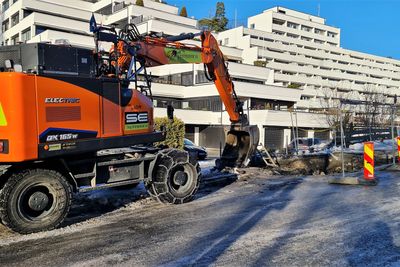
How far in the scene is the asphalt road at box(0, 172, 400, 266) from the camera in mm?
5434

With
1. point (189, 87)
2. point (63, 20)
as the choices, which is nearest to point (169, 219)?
point (189, 87)

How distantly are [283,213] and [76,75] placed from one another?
478 cm

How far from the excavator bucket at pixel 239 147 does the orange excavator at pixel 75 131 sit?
14.4 ft

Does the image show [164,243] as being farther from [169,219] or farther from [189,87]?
[189,87]

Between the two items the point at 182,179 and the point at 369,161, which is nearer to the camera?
the point at 182,179

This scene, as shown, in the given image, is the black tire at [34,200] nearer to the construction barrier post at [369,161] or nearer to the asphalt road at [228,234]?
the asphalt road at [228,234]

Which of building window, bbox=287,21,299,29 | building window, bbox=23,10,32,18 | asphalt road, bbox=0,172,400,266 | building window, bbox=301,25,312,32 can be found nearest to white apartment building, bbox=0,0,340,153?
building window, bbox=23,10,32,18

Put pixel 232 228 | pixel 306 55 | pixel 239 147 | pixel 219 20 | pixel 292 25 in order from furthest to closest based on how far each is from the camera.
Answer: pixel 292 25
pixel 306 55
pixel 219 20
pixel 239 147
pixel 232 228

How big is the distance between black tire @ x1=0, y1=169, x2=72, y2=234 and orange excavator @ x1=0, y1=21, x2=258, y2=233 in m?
0.02

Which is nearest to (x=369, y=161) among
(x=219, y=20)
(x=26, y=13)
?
(x=26, y=13)

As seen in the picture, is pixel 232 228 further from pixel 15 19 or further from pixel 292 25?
pixel 292 25

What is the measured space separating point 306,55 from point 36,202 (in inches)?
3520

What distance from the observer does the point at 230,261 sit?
17.4 ft

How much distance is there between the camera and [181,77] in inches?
1682
